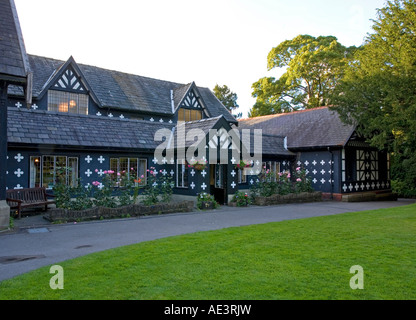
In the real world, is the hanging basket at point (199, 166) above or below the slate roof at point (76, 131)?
below

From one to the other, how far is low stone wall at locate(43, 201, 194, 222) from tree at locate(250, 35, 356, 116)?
25024 millimetres

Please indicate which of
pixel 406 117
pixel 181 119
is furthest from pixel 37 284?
pixel 181 119

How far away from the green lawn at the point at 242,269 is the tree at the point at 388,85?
9300 mm

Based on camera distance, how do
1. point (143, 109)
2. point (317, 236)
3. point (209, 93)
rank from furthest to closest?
point (209, 93), point (143, 109), point (317, 236)

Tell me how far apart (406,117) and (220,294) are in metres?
14.2

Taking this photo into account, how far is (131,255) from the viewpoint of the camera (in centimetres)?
658

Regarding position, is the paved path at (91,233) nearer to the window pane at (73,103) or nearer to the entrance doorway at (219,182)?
the entrance doorway at (219,182)

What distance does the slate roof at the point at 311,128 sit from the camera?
1981 centimetres

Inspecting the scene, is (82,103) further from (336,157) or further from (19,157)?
(336,157)

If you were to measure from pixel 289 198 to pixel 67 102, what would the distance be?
1375 centimetres

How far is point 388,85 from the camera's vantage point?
1581cm

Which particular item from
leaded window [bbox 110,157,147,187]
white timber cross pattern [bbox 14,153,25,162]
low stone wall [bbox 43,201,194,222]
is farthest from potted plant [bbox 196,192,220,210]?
white timber cross pattern [bbox 14,153,25,162]

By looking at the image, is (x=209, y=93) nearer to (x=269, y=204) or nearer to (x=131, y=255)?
(x=269, y=204)

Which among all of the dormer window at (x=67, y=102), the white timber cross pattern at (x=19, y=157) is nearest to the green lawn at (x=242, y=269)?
the white timber cross pattern at (x=19, y=157)
